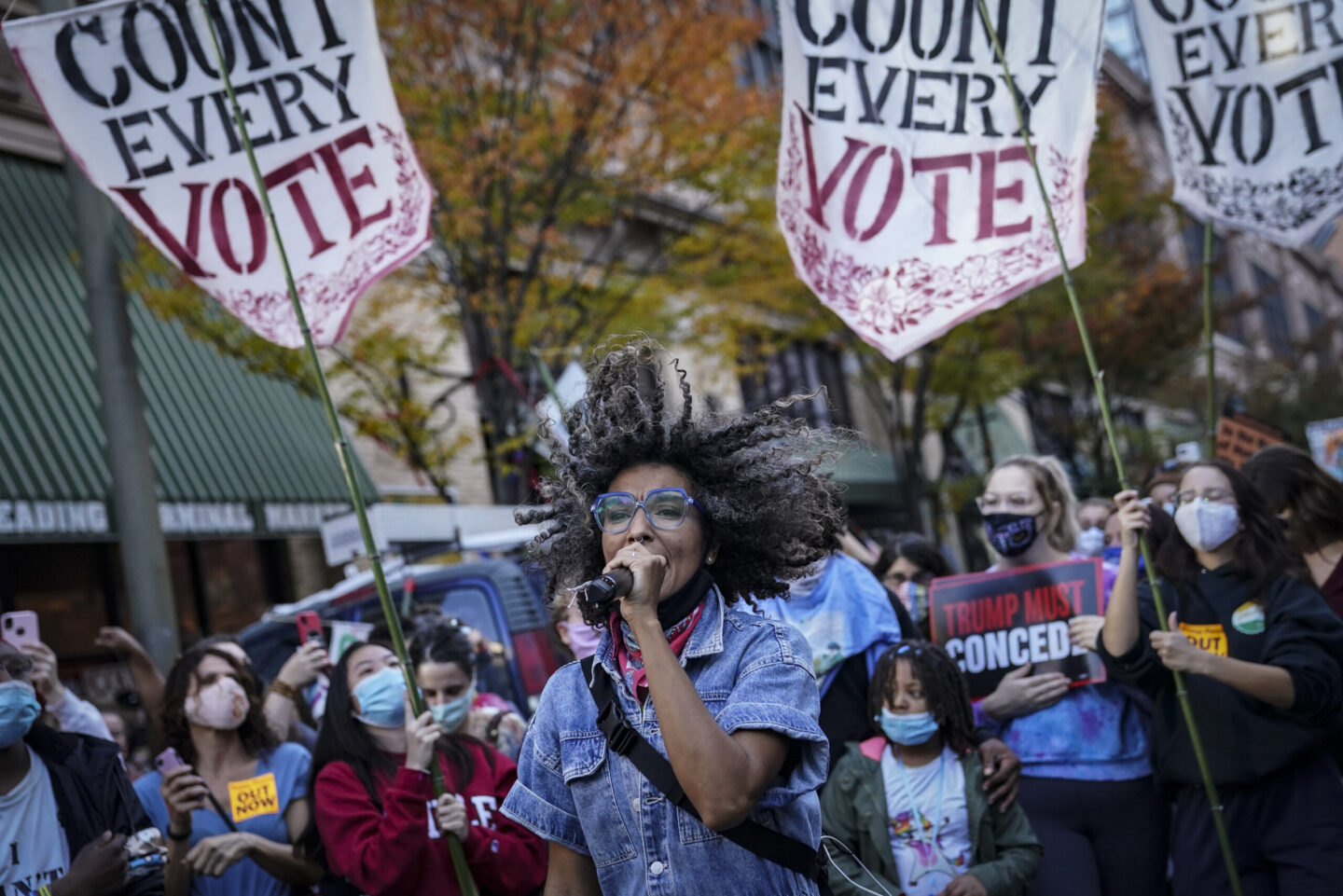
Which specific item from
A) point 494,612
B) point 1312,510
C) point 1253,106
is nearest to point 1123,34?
point 1253,106

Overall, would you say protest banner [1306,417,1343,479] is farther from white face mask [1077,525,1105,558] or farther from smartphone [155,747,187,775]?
smartphone [155,747,187,775]

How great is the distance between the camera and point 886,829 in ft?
15.4

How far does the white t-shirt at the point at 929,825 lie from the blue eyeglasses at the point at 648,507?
2205 mm

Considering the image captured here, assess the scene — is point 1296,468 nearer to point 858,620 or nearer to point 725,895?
point 858,620

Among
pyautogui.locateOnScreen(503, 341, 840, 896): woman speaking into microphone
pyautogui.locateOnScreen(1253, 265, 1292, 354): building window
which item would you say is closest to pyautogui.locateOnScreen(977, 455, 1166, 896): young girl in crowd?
pyautogui.locateOnScreen(503, 341, 840, 896): woman speaking into microphone

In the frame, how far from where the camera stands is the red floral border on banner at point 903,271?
5699mm

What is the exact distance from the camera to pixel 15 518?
35.4 feet

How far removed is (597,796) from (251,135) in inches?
144

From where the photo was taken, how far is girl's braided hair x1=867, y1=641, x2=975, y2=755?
4.75m

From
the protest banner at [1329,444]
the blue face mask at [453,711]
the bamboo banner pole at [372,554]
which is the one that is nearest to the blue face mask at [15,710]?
the bamboo banner pole at [372,554]

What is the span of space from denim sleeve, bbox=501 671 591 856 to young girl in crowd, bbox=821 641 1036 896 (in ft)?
6.01

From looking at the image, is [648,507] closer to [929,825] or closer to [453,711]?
[929,825]

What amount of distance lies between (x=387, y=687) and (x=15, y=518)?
7.06 m

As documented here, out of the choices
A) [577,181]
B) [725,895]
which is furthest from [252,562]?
[725,895]
